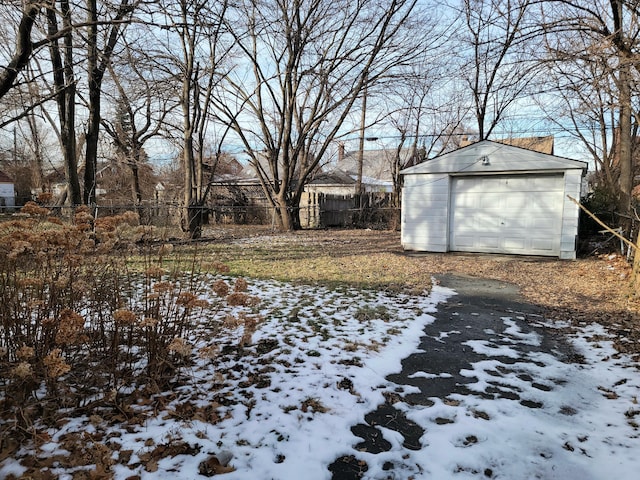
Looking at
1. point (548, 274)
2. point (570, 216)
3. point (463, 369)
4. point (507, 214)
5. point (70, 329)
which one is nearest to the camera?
point (70, 329)

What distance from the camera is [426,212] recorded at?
10.9 meters

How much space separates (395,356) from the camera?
3.60m

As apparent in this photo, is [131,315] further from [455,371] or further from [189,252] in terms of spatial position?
[189,252]

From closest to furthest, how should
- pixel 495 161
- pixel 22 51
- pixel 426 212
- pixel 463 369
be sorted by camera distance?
pixel 463 369, pixel 22 51, pixel 495 161, pixel 426 212

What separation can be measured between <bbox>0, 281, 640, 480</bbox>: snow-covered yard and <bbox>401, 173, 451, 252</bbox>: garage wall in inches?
279

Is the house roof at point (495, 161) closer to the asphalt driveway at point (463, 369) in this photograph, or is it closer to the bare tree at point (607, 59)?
the bare tree at point (607, 59)

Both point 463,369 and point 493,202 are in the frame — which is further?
point 493,202

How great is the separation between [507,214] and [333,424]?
9.19 metres

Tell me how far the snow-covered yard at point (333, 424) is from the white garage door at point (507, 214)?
6672mm

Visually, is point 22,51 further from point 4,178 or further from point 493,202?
point 4,178

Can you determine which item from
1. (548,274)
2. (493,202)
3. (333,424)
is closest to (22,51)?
(333,424)

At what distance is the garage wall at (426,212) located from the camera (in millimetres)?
10648

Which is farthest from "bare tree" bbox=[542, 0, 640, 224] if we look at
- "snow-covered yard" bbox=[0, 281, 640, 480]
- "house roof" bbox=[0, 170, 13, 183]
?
"house roof" bbox=[0, 170, 13, 183]

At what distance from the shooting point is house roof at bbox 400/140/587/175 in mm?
9289
